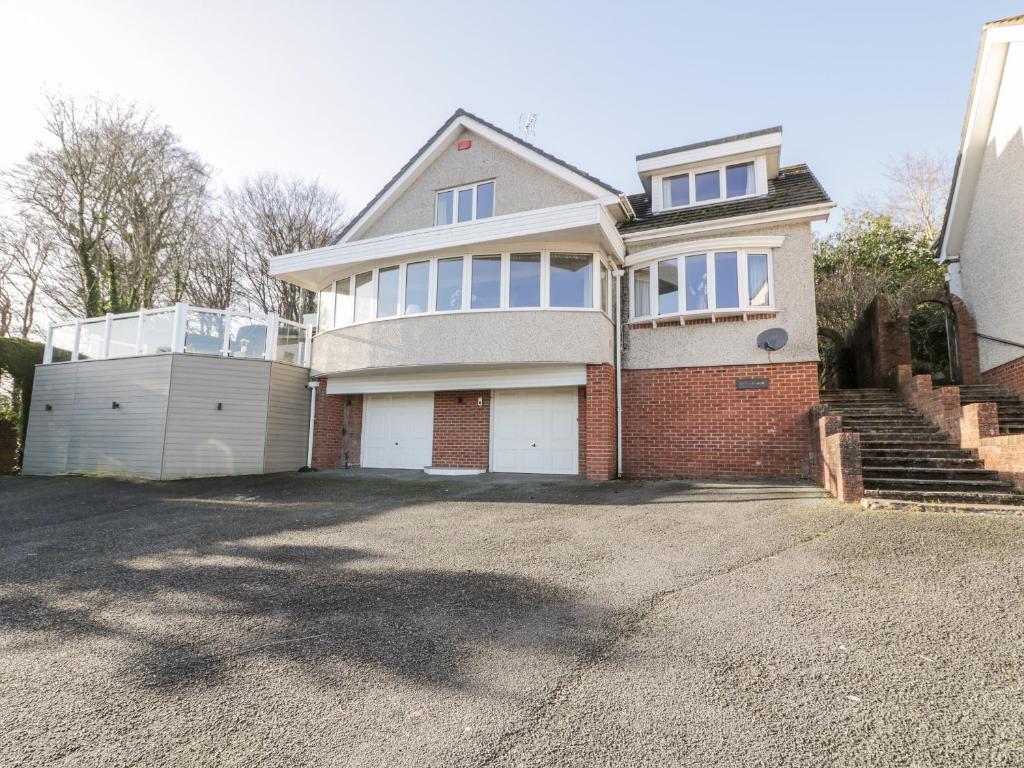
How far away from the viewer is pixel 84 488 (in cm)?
1068

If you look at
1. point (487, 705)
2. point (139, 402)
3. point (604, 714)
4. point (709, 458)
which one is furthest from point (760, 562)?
point (139, 402)

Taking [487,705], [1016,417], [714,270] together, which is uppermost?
[714,270]

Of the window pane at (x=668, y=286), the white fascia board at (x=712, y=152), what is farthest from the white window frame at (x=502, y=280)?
the white fascia board at (x=712, y=152)

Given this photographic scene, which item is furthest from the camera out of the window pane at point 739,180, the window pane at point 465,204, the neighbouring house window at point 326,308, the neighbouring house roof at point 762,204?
the neighbouring house window at point 326,308

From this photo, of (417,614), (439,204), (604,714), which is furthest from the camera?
(439,204)

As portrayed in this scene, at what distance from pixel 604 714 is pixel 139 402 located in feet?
44.3

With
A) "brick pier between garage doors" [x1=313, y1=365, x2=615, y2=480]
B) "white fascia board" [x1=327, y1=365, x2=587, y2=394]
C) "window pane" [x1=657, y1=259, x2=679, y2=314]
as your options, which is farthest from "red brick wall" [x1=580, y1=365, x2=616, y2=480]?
"window pane" [x1=657, y1=259, x2=679, y2=314]

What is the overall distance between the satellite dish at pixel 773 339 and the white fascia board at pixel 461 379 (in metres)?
3.54

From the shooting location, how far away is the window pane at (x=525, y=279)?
35.2 ft

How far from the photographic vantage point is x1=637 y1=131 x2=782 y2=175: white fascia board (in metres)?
11.4

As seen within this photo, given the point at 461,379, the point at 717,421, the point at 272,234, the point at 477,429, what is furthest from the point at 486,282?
the point at 272,234

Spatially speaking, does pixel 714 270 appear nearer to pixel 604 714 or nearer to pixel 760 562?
pixel 760 562

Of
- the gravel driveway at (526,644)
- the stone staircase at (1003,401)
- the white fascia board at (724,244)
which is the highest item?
the white fascia board at (724,244)

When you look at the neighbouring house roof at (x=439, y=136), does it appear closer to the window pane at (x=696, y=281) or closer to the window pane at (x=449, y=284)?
the window pane at (x=696, y=281)
